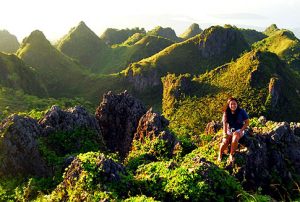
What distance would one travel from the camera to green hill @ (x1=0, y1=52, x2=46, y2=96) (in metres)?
96.4

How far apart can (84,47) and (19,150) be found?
6403 inches

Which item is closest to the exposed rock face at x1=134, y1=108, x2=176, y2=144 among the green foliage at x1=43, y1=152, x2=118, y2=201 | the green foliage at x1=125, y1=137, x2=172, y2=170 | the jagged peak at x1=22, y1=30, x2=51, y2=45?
the green foliage at x1=125, y1=137, x2=172, y2=170

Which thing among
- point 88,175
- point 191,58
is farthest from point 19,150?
point 191,58

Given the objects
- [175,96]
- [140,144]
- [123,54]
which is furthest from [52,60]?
[140,144]

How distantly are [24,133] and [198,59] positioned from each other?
99.0m

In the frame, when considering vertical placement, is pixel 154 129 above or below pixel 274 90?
above

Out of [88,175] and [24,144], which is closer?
[88,175]

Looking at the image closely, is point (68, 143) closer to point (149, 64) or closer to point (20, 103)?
point (20, 103)

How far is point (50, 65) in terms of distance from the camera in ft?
427

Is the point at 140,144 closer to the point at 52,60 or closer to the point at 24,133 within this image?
the point at 24,133

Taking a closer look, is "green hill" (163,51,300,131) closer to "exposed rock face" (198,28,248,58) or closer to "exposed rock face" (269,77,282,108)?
"exposed rock face" (269,77,282,108)

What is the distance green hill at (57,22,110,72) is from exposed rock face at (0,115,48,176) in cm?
14878

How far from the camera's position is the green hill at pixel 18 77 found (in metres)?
96.4

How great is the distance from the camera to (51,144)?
74.7 feet
